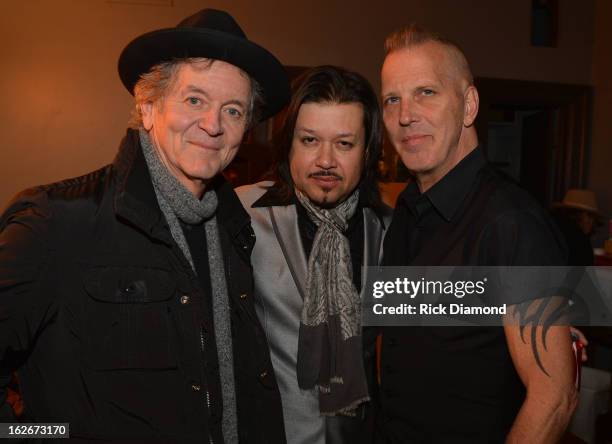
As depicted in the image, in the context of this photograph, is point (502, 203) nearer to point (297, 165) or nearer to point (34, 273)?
point (297, 165)

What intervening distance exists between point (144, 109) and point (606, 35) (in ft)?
18.7

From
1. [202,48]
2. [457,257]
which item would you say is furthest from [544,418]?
[202,48]

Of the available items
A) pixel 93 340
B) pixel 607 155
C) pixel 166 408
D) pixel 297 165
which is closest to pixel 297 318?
pixel 297 165

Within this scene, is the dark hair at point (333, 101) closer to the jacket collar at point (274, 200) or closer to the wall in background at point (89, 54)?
the jacket collar at point (274, 200)

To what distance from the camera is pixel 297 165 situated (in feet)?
6.39

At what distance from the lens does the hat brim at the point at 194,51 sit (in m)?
1.32

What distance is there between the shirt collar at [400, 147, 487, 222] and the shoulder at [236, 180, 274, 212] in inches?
28.4

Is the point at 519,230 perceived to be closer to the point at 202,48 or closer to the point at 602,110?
the point at 202,48

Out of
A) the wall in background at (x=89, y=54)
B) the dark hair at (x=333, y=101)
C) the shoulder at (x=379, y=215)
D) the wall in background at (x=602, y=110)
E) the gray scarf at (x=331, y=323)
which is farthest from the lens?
the wall in background at (x=602, y=110)

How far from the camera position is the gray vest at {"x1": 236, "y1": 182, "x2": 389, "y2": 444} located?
1.83 m

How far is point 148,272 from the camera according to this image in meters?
1.28

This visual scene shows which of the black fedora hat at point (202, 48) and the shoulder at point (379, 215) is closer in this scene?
the black fedora hat at point (202, 48)

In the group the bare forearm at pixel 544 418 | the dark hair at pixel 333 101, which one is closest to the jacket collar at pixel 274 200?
the dark hair at pixel 333 101

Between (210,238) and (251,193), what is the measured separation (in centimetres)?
59
